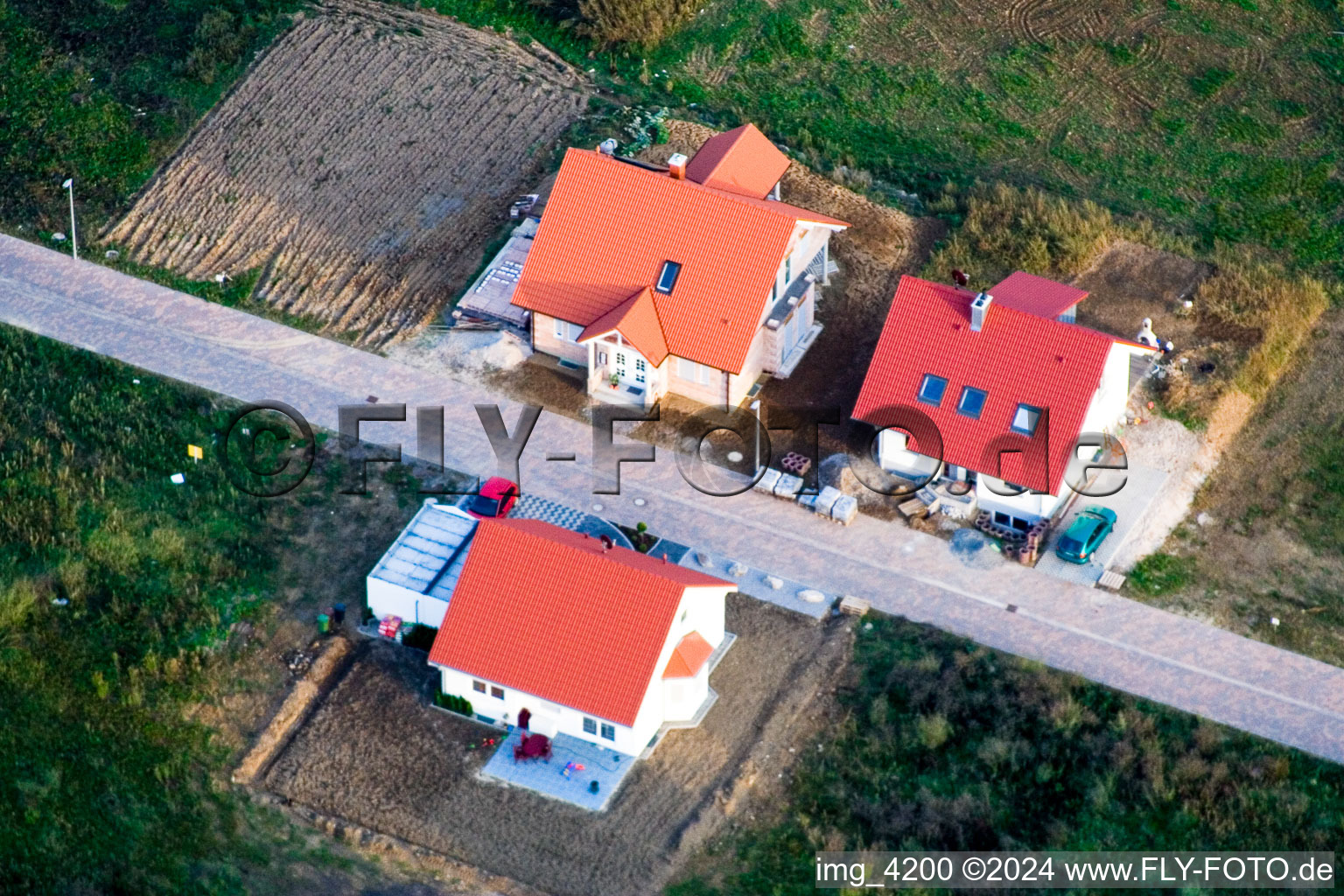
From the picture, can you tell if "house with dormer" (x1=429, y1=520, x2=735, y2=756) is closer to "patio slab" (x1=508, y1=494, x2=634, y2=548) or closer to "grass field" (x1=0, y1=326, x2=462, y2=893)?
"patio slab" (x1=508, y1=494, x2=634, y2=548)

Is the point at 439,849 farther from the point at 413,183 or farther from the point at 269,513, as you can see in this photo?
the point at 413,183

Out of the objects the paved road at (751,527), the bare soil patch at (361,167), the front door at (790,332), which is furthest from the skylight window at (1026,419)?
the bare soil patch at (361,167)

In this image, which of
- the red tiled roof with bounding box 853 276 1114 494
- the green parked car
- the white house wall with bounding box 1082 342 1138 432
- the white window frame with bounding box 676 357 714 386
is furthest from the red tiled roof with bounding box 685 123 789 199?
the green parked car

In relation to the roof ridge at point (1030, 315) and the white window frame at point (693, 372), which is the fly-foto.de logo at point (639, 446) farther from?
the roof ridge at point (1030, 315)

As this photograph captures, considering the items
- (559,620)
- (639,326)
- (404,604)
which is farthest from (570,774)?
(639,326)

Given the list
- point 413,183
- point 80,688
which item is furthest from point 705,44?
point 80,688

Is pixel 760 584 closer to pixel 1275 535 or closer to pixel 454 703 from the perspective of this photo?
pixel 454 703
